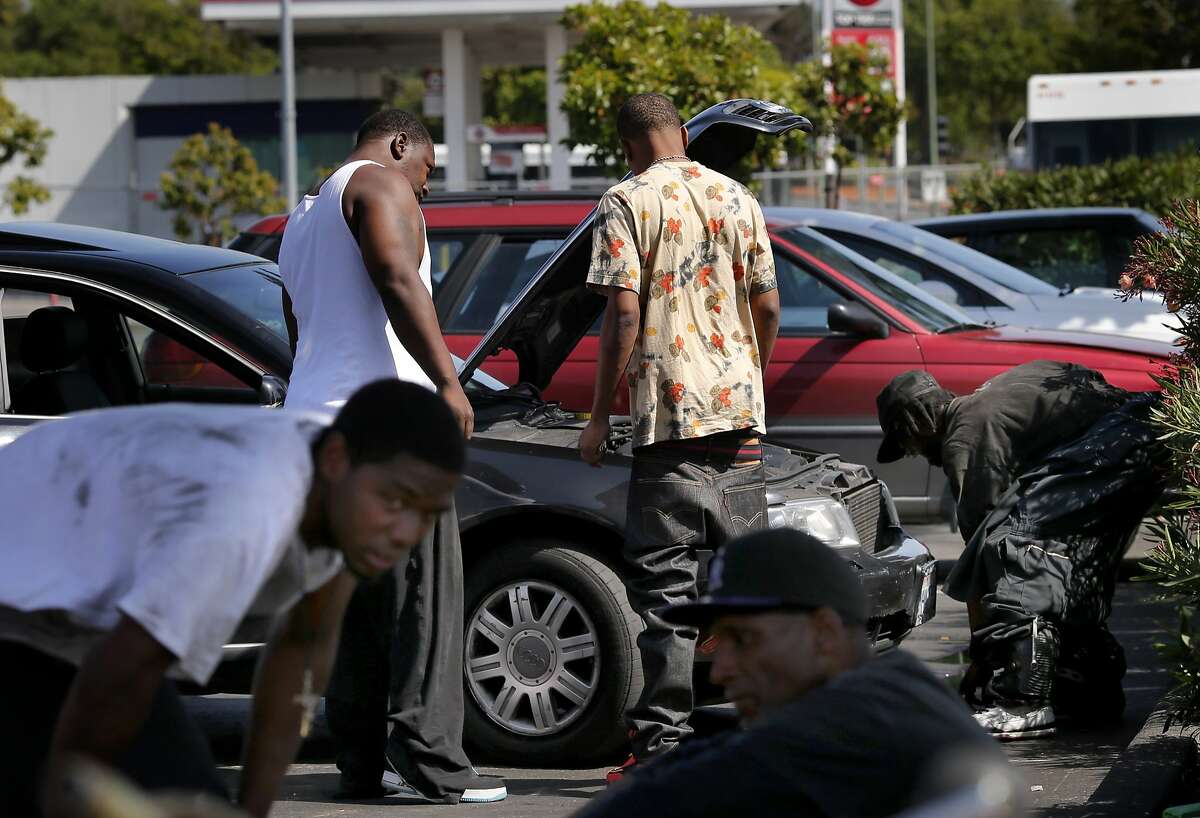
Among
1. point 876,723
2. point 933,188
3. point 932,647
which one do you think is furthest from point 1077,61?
point 876,723

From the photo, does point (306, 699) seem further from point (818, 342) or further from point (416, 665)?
point (818, 342)

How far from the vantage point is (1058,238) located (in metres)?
12.6

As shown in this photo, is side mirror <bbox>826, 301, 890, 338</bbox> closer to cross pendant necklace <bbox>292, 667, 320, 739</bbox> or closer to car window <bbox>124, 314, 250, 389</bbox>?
car window <bbox>124, 314, 250, 389</bbox>

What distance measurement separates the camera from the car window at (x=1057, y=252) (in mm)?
12562

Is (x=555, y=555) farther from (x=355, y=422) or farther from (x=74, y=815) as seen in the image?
(x=74, y=815)

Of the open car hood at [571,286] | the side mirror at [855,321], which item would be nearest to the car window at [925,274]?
the side mirror at [855,321]

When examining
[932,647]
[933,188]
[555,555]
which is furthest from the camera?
[933,188]

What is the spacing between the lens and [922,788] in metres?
2.15

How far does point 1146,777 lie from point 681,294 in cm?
192


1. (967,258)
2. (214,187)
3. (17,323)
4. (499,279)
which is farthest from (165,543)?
(214,187)

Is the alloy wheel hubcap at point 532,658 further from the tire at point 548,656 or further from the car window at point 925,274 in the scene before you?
the car window at point 925,274

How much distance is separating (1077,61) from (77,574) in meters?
43.0

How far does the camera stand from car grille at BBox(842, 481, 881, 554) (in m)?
5.62

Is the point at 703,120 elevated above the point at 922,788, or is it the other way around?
the point at 703,120
